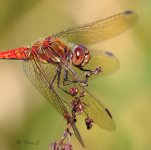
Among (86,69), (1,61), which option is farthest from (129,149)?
(1,61)

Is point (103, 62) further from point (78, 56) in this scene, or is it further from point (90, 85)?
point (90, 85)

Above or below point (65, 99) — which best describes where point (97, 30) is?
above

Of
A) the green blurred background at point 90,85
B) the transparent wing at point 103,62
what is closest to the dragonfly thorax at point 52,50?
the transparent wing at point 103,62

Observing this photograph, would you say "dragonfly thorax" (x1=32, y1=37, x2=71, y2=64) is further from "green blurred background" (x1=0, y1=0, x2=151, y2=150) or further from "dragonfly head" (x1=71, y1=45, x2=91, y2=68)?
"green blurred background" (x1=0, y1=0, x2=151, y2=150)

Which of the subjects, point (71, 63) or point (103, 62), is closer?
point (71, 63)

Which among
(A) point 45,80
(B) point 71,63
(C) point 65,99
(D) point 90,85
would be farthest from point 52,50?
(D) point 90,85

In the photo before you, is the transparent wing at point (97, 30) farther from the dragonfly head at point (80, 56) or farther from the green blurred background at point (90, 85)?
the green blurred background at point (90, 85)

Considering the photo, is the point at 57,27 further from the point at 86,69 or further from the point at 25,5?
the point at 86,69
